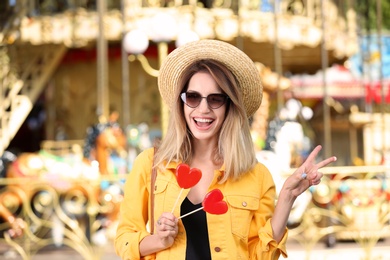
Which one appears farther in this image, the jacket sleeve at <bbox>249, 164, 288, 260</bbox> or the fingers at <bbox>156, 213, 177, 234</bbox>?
the jacket sleeve at <bbox>249, 164, 288, 260</bbox>

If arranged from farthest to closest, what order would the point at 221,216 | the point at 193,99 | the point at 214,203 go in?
the point at 193,99
the point at 221,216
the point at 214,203

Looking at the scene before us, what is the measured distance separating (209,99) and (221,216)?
36 centimetres

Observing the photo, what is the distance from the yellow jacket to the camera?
2.42m

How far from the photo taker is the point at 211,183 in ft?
8.11

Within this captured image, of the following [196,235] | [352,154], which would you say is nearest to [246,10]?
[352,154]

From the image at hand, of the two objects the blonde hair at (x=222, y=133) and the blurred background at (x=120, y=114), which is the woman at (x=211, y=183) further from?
the blurred background at (x=120, y=114)

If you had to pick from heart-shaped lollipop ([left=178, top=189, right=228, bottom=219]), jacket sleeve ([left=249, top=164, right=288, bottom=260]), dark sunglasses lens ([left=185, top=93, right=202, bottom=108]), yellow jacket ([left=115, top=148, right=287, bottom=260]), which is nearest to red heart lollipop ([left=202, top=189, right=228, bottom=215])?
heart-shaped lollipop ([left=178, top=189, right=228, bottom=219])

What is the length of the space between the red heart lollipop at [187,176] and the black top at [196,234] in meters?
0.10

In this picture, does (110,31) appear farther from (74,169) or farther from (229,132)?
(229,132)

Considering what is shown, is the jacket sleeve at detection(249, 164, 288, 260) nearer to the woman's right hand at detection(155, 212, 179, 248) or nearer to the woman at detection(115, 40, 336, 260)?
the woman at detection(115, 40, 336, 260)

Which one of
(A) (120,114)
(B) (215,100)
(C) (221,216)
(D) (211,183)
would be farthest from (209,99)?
(A) (120,114)

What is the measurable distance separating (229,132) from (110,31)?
9.57 metres

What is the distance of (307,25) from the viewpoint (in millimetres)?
12484

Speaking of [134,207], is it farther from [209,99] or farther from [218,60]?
[218,60]
